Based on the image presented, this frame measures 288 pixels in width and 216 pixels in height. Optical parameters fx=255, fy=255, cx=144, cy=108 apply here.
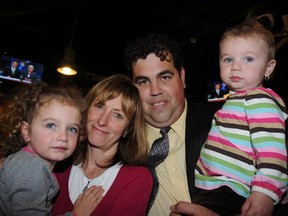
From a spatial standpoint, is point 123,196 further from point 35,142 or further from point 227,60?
point 227,60

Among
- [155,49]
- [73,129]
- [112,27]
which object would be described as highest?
[112,27]

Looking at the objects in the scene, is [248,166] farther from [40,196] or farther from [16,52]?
[16,52]

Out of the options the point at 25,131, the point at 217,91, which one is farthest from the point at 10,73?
the point at 25,131

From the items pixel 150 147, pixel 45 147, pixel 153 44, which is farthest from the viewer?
pixel 153 44

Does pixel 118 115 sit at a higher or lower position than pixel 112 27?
lower

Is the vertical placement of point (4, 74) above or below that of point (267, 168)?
above

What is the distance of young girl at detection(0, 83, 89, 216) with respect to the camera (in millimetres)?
1524

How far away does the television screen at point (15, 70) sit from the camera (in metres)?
8.20

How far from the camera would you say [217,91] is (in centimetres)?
791

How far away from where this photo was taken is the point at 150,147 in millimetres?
2342

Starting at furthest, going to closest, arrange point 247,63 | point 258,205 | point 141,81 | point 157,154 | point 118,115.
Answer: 1. point 141,81
2. point 157,154
3. point 118,115
4. point 247,63
5. point 258,205

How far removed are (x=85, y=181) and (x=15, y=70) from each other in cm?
753

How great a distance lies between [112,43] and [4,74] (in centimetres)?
367

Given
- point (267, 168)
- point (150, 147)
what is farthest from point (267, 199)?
point (150, 147)
